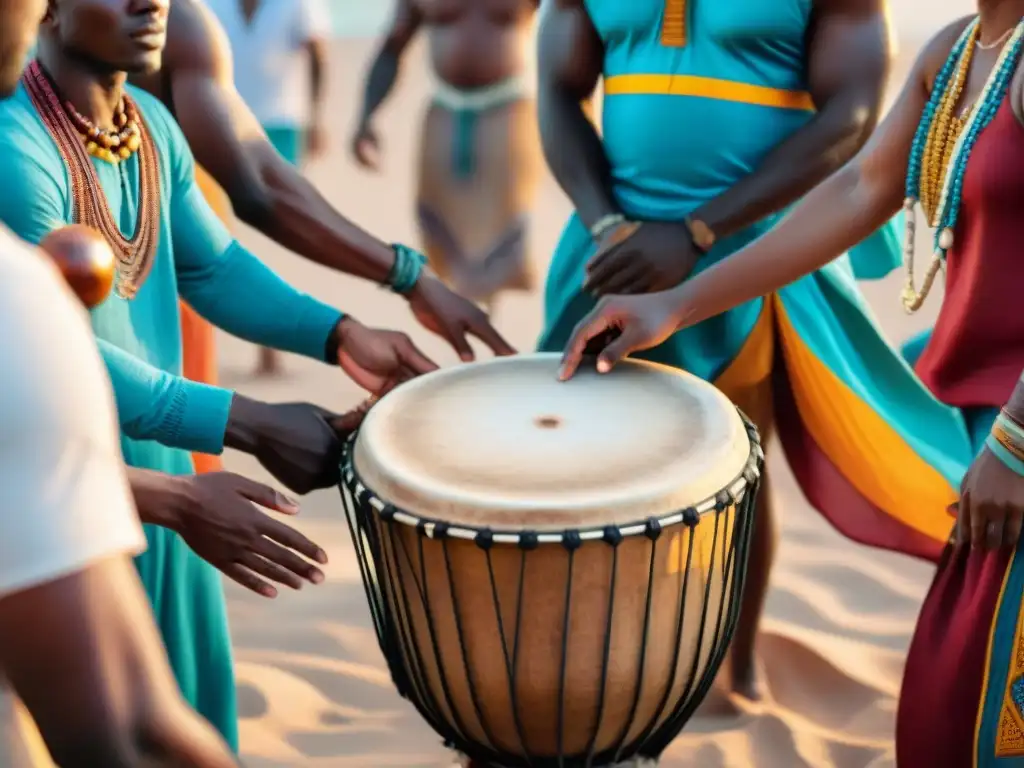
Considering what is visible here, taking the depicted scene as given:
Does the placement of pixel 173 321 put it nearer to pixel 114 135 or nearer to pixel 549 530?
pixel 114 135

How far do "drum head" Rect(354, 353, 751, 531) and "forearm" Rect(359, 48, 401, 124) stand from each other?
3.37m

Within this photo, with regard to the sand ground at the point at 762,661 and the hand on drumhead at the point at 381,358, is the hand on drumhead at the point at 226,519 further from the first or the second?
the sand ground at the point at 762,661

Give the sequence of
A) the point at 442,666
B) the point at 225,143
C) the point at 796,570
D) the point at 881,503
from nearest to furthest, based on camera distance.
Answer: the point at 442,666 < the point at 225,143 < the point at 881,503 < the point at 796,570

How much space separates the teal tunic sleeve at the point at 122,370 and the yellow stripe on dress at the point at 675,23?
117cm

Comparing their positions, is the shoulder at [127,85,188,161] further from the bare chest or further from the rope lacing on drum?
the bare chest

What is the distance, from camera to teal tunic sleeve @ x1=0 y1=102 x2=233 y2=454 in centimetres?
154

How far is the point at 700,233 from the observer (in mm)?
2312

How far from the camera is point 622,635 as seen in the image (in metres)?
1.60

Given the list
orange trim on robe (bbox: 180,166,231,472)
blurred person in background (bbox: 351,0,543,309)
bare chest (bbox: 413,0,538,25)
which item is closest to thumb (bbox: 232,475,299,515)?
orange trim on robe (bbox: 180,166,231,472)

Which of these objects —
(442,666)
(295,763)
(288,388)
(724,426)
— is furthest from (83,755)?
(288,388)

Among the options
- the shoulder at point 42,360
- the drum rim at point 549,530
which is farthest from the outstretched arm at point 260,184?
the shoulder at point 42,360

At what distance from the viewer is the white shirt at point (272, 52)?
486 centimetres

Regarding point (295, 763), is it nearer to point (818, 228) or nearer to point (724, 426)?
point (724, 426)

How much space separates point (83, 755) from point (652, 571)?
0.88 m
